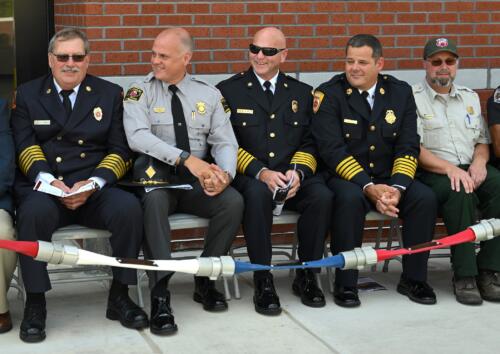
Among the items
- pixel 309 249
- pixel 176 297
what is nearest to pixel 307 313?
pixel 309 249

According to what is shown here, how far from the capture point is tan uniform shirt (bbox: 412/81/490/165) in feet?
21.5

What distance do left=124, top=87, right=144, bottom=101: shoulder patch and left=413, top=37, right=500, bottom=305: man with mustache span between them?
187 centimetres

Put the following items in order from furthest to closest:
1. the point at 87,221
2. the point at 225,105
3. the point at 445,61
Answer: the point at 445,61
the point at 225,105
the point at 87,221

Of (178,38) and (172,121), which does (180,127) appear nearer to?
(172,121)

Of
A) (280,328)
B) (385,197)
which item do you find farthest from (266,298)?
(385,197)

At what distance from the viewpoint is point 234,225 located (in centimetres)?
584

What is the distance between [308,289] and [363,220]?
536mm

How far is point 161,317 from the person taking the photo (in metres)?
5.43

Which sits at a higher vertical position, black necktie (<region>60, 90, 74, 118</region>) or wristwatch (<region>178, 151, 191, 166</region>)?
black necktie (<region>60, 90, 74, 118</region>)

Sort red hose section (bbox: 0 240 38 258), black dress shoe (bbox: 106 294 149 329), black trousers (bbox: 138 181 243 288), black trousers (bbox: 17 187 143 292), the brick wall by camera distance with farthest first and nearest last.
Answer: the brick wall
black trousers (bbox: 138 181 243 288)
black dress shoe (bbox: 106 294 149 329)
black trousers (bbox: 17 187 143 292)
red hose section (bbox: 0 240 38 258)

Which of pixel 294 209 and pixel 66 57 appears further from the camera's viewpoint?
pixel 294 209

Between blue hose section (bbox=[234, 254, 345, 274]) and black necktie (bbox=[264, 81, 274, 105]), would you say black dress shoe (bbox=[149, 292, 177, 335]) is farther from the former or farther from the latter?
black necktie (bbox=[264, 81, 274, 105])

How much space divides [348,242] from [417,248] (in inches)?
16.2

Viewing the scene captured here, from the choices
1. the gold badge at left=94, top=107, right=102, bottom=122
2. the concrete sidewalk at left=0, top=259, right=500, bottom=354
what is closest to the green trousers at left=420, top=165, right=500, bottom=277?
the concrete sidewalk at left=0, top=259, right=500, bottom=354
